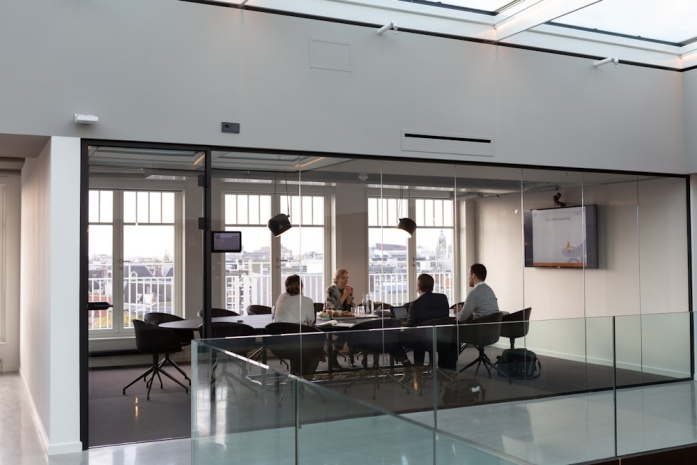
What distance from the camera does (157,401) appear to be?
6566 mm

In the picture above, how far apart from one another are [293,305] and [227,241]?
892 mm

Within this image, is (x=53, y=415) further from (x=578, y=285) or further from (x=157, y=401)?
Result: (x=578, y=285)

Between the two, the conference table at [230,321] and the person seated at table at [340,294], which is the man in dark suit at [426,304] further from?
the conference table at [230,321]

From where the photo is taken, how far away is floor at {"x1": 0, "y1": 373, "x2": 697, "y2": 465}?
5.82 m

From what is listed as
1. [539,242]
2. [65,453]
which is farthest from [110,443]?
[539,242]

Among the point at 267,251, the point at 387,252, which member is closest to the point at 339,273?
the point at 387,252

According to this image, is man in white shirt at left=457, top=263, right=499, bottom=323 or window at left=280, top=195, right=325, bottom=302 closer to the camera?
window at left=280, top=195, right=325, bottom=302

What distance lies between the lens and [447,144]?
7.86m

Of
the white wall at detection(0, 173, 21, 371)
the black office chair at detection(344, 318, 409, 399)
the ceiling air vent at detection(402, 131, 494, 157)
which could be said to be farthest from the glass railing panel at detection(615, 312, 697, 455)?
the white wall at detection(0, 173, 21, 371)

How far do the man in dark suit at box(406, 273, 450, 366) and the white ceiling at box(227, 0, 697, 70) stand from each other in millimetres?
2595

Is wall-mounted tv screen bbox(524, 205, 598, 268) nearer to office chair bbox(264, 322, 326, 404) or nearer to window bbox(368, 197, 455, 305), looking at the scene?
window bbox(368, 197, 455, 305)

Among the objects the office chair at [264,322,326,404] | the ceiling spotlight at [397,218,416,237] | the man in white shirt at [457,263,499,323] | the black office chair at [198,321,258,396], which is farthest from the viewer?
the man in white shirt at [457,263,499,323]

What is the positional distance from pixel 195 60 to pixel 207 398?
3309 mm

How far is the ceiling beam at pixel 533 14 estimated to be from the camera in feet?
23.1
